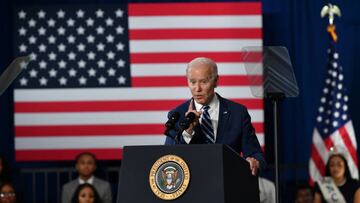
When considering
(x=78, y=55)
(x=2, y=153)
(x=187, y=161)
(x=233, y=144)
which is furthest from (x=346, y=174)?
(x=187, y=161)

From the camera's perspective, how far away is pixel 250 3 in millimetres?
9562

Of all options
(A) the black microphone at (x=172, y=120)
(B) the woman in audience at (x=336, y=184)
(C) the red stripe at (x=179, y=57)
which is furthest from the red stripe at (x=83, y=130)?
(A) the black microphone at (x=172, y=120)

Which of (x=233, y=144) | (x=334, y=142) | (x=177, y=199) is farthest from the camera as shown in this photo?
(x=334, y=142)

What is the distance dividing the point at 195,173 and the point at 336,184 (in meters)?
5.19

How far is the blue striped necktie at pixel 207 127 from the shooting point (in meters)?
4.39

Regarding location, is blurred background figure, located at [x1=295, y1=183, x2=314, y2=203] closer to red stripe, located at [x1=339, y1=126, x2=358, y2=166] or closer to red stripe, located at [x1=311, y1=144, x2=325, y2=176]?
red stripe, located at [x1=311, y1=144, x2=325, y2=176]

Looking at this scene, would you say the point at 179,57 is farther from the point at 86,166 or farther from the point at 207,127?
the point at 207,127

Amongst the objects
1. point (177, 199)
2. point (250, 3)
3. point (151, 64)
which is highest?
point (250, 3)

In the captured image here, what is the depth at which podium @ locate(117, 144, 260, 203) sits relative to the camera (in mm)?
3814

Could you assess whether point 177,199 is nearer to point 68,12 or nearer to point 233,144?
point 233,144

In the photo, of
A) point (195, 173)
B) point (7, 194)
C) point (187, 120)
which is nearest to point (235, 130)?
point (187, 120)

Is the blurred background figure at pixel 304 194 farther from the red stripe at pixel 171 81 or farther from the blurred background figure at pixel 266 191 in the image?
the red stripe at pixel 171 81

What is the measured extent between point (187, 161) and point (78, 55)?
5951 millimetres

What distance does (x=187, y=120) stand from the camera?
3.98m
